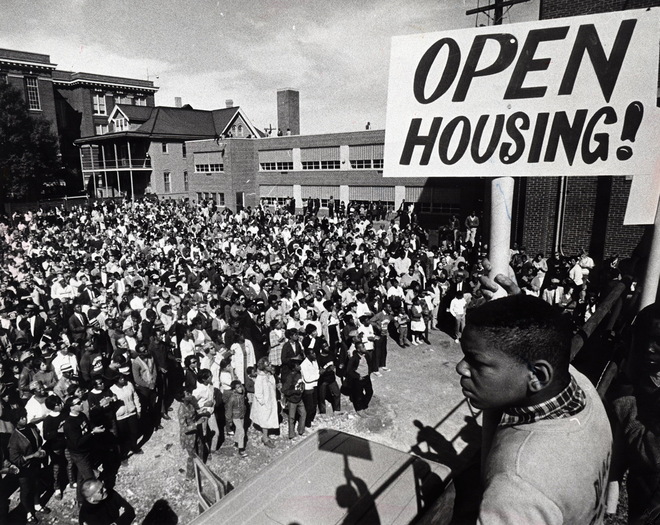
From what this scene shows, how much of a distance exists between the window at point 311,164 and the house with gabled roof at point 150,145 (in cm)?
1090

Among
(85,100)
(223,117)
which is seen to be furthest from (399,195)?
(85,100)

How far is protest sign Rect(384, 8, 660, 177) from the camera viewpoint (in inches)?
87.0

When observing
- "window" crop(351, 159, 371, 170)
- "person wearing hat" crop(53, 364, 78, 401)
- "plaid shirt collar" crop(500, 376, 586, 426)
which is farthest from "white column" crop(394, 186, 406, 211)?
"plaid shirt collar" crop(500, 376, 586, 426)

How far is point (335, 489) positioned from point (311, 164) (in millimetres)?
32223

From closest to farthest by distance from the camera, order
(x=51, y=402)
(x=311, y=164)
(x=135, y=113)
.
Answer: (x=51, y=402)
(x=311, y=164)
(x=135, y=113)

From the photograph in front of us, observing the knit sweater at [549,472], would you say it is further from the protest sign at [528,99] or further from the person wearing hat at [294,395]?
the person wearing hat at [294,395]

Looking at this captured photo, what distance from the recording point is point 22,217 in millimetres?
25078

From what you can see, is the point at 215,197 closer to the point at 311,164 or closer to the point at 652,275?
the point at 311,164

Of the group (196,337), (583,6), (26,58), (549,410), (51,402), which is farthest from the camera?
(26,58)

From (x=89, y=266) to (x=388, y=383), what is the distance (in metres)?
9.80

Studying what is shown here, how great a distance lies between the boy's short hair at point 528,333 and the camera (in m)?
1.42

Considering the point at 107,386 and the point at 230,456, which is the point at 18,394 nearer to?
the point at 107,386

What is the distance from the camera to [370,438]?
779cm

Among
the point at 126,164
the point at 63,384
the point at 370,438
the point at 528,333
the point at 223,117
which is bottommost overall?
the point at 370,438
